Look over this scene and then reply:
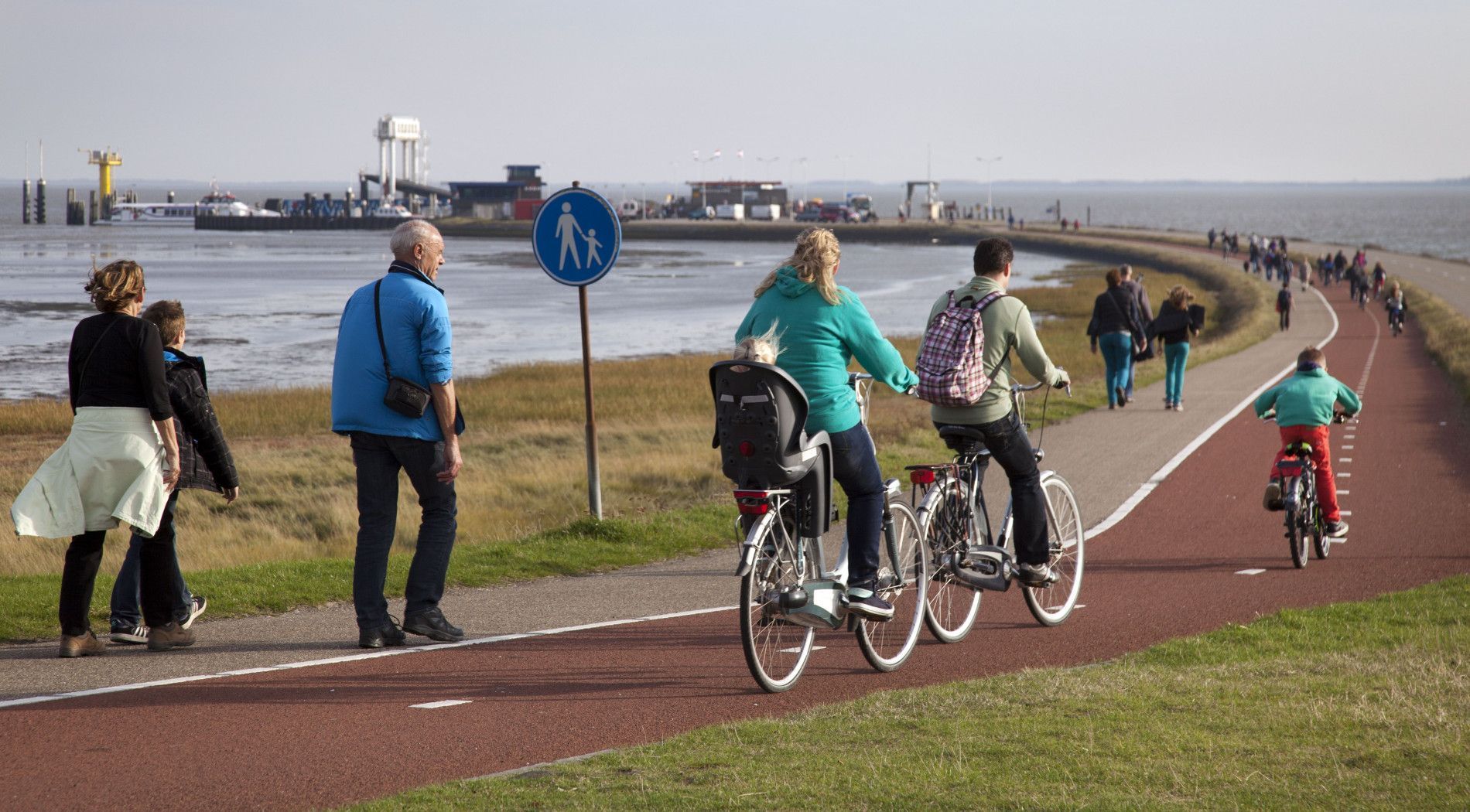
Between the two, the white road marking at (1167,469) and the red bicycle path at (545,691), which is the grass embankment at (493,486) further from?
the white road marking at (1167,469)

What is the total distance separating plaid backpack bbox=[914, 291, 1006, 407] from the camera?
22.6 ft

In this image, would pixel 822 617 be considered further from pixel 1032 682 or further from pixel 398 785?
pixel 398 785

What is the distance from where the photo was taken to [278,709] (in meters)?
5.95

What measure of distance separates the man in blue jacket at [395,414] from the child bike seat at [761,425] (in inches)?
58.0

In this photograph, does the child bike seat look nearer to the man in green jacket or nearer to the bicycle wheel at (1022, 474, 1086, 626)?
the man in green jacket

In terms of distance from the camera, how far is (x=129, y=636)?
7039mm

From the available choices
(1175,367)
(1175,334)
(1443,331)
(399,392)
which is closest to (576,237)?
(399,392)

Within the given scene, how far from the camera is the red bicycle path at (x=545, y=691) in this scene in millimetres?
5113

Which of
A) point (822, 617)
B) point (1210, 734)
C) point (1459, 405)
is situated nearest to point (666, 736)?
point (822, 617)

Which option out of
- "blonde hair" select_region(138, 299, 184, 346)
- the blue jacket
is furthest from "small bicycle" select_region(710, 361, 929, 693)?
"blonde hair" select_region(138, 299, 184, 346)

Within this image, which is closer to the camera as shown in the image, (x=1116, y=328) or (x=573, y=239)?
(x=573, y=239)

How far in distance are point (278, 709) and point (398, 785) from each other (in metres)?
1.20

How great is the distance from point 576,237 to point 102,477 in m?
4.75

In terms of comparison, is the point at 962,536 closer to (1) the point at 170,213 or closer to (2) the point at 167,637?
(2) the point at 167,637
